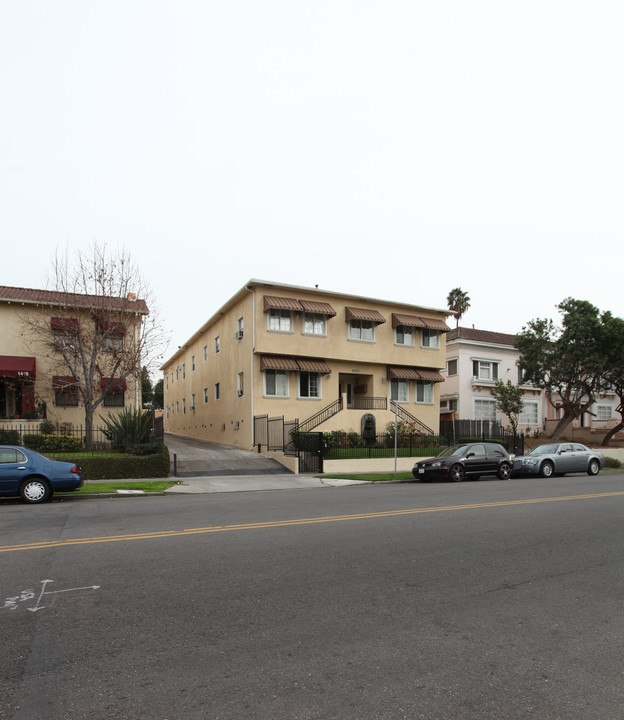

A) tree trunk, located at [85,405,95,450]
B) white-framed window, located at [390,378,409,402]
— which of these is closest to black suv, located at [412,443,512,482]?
white-framed window, located at [390,378,409,402]

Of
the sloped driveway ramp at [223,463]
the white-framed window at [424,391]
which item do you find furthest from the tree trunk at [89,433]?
the white-framed window at [424,391]

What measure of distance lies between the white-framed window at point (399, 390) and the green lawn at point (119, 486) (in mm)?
17985

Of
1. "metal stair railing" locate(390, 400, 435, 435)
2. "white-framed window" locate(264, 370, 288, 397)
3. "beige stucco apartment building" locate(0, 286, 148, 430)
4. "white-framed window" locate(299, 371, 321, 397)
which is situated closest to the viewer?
"beige stucco apartment building" locate(0, 286, 148, 430)

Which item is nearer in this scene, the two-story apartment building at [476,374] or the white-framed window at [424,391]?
the white-framed window at [424,391]

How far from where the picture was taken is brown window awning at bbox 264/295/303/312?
92.7 feet

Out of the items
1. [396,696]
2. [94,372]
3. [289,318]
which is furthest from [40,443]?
[396,696]

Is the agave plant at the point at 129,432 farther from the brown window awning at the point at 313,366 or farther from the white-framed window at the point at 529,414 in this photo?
the white-framed window at the point at 529,414

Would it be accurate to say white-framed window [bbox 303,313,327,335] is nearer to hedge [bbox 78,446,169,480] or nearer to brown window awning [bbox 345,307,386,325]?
brown window awning [bbox 345,307,386,325]

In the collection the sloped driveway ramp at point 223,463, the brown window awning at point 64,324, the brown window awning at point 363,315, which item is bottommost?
the sloped driveway ramp at point 223,463

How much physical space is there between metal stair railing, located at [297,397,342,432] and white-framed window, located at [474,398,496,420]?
15039 millimetres

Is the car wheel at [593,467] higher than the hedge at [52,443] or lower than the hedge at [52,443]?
lower

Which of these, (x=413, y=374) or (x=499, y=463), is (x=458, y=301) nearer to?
(x=413, y=374)

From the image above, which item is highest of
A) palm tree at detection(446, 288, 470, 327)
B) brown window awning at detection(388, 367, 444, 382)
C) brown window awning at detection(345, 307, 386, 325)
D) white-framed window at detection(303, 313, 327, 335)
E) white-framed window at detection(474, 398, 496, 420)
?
palm tree at detection(446, 288, 470, 327)

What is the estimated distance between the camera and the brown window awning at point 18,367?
960 inches
